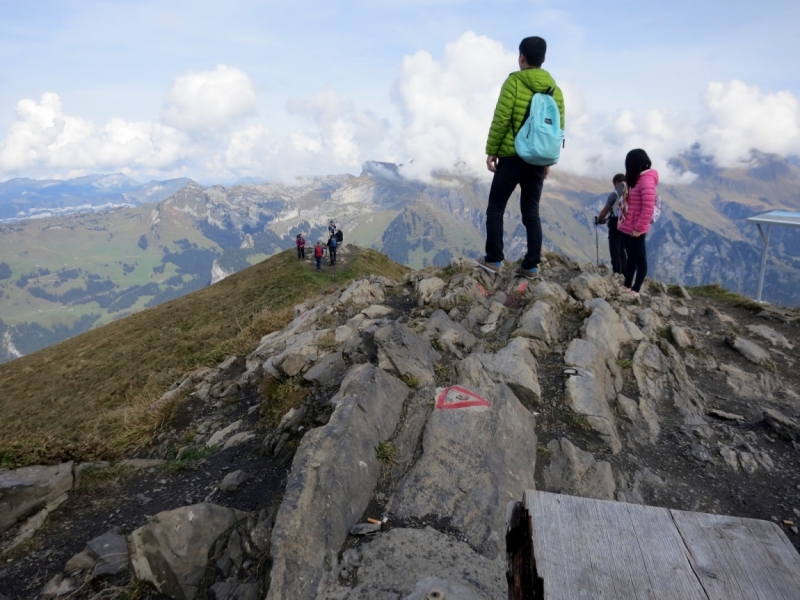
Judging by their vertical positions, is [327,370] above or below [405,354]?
below

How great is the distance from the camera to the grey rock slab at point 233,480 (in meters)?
6.02

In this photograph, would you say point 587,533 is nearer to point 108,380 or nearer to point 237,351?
point 237,351

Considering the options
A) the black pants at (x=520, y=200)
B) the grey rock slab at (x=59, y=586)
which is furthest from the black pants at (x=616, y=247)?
the grey rock slab at (x=59, y=586)

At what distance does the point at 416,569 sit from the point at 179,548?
2.55m

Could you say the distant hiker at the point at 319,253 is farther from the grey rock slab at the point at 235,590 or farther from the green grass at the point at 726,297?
the grey rock slab at the point at 235,590

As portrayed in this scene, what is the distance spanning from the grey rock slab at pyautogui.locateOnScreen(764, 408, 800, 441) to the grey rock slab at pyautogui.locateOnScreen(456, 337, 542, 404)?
3.55 metres

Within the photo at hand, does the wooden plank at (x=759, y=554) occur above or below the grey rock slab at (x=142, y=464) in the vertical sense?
above

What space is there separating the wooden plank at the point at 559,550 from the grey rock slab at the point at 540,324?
23.7ft

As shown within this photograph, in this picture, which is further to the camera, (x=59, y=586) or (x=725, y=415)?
(x=725, y=415)

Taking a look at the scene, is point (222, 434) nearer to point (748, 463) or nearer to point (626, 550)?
point (626, 550)

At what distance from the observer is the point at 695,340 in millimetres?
10258

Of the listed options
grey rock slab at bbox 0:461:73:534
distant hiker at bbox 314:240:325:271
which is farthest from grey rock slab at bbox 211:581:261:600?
distant hiker at bbox 314:240:325:271

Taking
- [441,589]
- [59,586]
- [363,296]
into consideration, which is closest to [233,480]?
[59,586]

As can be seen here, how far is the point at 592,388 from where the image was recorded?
7.48 metres
